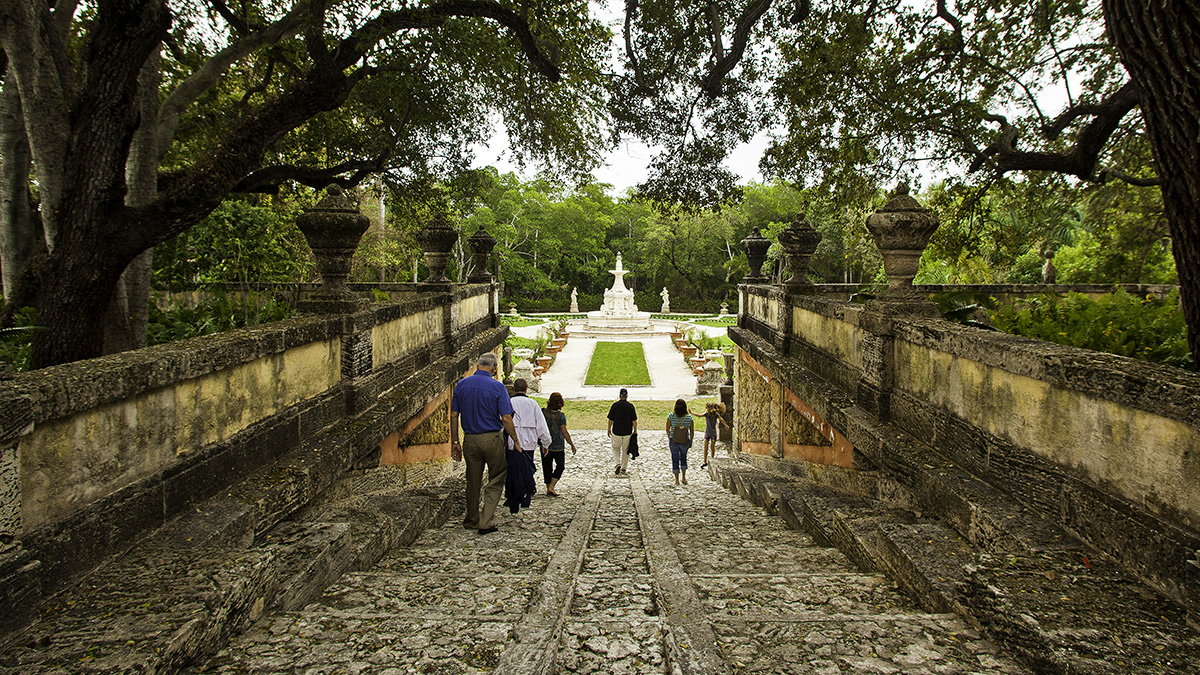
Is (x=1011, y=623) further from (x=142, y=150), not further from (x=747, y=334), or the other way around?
(x=747, y=334)

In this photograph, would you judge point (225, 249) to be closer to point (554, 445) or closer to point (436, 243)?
point (436, 243)

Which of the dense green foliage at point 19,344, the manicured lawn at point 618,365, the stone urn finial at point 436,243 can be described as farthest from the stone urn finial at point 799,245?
the manicured lawn at point 618,365

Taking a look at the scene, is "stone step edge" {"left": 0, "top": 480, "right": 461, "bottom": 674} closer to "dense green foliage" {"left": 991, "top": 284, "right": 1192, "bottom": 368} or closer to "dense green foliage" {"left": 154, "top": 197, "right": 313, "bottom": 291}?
"dense green foliage" {"left": 991, "top": 284, "right": 1192, "bottom": 368}

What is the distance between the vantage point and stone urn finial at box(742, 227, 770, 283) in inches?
513

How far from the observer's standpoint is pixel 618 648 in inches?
114

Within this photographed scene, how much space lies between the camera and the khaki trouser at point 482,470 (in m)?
5.61

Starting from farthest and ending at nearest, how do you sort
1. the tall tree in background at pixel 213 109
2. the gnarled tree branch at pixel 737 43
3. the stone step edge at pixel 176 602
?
the gnarled tree branch at pixel 737 43 → the tall tree in background at pixel 213 109 → the stone step edge at pixel 176 602

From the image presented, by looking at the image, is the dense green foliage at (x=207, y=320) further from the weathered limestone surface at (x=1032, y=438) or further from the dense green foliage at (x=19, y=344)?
the weathered limestone surface at (x=1032, y=438)

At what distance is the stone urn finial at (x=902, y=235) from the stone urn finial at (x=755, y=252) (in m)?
6.88

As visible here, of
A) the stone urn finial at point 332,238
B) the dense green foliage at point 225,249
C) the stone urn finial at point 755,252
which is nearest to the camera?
the stone urn finial at point 332,238

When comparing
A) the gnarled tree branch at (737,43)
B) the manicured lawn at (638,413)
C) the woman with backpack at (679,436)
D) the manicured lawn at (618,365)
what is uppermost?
the gnarled tree branch at (737,43)

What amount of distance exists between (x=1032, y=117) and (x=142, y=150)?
12.1 m

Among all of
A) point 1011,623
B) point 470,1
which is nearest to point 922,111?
point 470,1

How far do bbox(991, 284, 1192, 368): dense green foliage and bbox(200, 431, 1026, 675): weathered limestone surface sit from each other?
2518 millimetres
